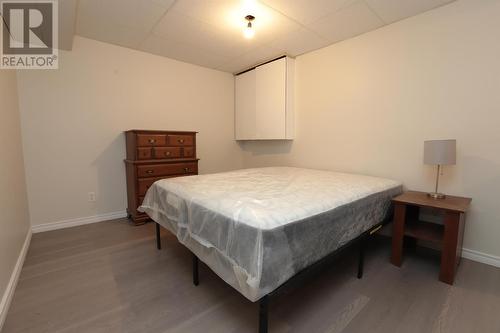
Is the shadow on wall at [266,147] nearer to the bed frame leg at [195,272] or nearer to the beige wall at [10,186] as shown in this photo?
the bed frame leg at [195,272]

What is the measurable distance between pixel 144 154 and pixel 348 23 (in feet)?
9.44

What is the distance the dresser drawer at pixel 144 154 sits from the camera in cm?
291

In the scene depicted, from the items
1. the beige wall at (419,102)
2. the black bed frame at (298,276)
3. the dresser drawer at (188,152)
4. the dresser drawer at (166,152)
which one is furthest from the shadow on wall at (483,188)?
the dresser drawer at (166,152)

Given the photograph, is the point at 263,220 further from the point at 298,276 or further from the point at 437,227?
the point at 437,227

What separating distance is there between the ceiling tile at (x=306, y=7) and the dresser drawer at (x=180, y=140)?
6.39 feet

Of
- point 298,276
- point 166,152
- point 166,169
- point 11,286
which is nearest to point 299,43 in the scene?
point 166,152

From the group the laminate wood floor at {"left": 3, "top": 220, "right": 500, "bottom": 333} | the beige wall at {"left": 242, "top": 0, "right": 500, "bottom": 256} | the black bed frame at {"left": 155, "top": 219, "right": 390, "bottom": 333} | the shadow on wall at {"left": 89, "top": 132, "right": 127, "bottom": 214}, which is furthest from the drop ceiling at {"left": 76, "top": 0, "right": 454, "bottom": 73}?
the laminate wood floor at {"left": 3, "top": 220, "right": 500, "bottom": 333}

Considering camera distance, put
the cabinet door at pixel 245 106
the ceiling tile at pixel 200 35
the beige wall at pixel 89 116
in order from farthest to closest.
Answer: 1. the cabinet door at pixel 245 106
2. the beige wall at pixel 89 116
3. the ceiling tile at pixel 200 35

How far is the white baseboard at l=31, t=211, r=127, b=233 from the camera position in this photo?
2734 mm

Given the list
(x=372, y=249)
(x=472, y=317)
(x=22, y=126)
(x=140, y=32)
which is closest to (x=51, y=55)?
(x=22, y=126)

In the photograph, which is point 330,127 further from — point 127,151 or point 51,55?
point 51,55

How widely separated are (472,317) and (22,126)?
4.37 metres

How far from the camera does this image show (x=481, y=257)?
209 cm

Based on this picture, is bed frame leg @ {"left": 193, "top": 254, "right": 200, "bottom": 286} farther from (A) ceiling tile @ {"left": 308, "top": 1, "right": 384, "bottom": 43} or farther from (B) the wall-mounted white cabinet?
(A) ceiling tile @ {"left": 308, "top": 1, "right": 384, "bottom": 43}
